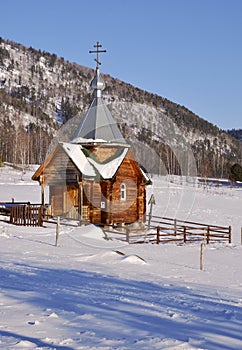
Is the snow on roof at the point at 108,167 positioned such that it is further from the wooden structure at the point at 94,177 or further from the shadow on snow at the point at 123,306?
the shadow on snow at the point at 123,306

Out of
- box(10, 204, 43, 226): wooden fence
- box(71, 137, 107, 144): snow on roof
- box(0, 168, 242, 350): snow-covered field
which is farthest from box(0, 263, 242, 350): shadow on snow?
box(71, 137, 107, 144): snow on roof

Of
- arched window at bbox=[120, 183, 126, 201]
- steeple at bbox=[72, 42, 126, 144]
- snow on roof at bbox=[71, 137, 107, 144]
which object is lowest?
arched window at bbox=[120, 183, 126, 201]

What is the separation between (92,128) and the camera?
29.0 metres

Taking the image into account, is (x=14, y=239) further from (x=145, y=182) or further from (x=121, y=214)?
(x=145, y=182)

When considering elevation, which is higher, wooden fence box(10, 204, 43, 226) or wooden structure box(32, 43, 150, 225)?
wooden structure box(32, 43, 150, 225)

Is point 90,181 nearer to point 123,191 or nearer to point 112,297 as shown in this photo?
point 123,191

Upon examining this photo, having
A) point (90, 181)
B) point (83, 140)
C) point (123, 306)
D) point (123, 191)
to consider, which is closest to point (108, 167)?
point (90, 181)

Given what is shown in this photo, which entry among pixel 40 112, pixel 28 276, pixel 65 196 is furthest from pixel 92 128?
→ pixel 40 112

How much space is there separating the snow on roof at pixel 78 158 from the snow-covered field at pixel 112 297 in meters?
5.42

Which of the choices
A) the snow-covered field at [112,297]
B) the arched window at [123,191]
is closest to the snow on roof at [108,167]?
the arched window at [123,191]

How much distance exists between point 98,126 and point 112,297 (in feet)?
65.1

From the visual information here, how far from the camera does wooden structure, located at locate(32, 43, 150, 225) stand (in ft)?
87.9

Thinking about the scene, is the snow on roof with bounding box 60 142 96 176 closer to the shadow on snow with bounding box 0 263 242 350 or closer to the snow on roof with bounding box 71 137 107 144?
the snow on roof with bounding box 71 137 107 144

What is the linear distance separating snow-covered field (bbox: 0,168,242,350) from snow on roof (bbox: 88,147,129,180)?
225 inches
